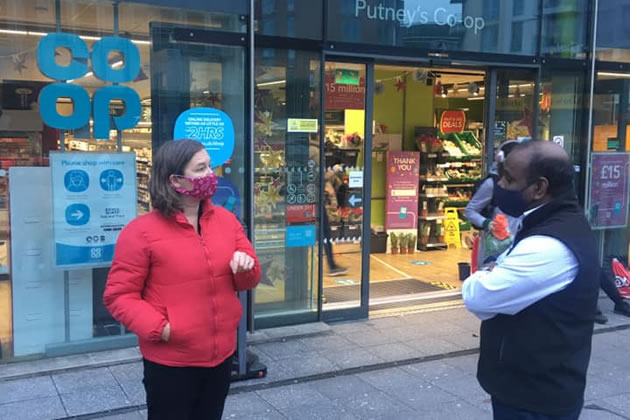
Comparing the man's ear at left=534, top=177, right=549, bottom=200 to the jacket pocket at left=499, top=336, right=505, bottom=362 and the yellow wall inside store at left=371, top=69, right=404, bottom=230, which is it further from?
the yellow wall inside store at left=371, top=69, right=404, bottom=230

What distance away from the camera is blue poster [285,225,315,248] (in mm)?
6293

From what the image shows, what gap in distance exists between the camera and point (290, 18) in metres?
5.98

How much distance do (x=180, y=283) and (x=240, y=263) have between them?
261mm

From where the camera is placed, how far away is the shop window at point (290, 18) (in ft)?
19.2

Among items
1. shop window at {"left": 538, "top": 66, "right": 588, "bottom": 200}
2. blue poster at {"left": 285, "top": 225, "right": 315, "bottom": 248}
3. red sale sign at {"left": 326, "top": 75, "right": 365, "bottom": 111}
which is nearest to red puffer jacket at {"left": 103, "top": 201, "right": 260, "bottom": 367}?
blue poster at {"left": 285, "top": 225, "right": 315, "bottom": 248}

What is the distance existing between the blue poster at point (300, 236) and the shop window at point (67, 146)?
4.76 feet

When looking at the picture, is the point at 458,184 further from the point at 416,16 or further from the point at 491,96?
the point at 416,16

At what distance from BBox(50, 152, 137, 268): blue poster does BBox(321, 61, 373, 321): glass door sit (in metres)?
1.97

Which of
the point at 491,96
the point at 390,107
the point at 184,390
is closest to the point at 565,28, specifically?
the point at 491,96

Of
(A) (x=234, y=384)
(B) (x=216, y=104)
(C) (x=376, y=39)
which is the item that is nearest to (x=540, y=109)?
(C) (x=376, y=39)

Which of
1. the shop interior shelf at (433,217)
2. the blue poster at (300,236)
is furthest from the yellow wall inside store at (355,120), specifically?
the shop interior shelf at (433,217)

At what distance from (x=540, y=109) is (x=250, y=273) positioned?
576 centimetres

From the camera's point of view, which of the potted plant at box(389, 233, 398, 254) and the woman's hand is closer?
the woman's hand

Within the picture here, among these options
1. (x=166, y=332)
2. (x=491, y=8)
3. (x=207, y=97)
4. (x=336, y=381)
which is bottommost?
(x=336, y=381)
